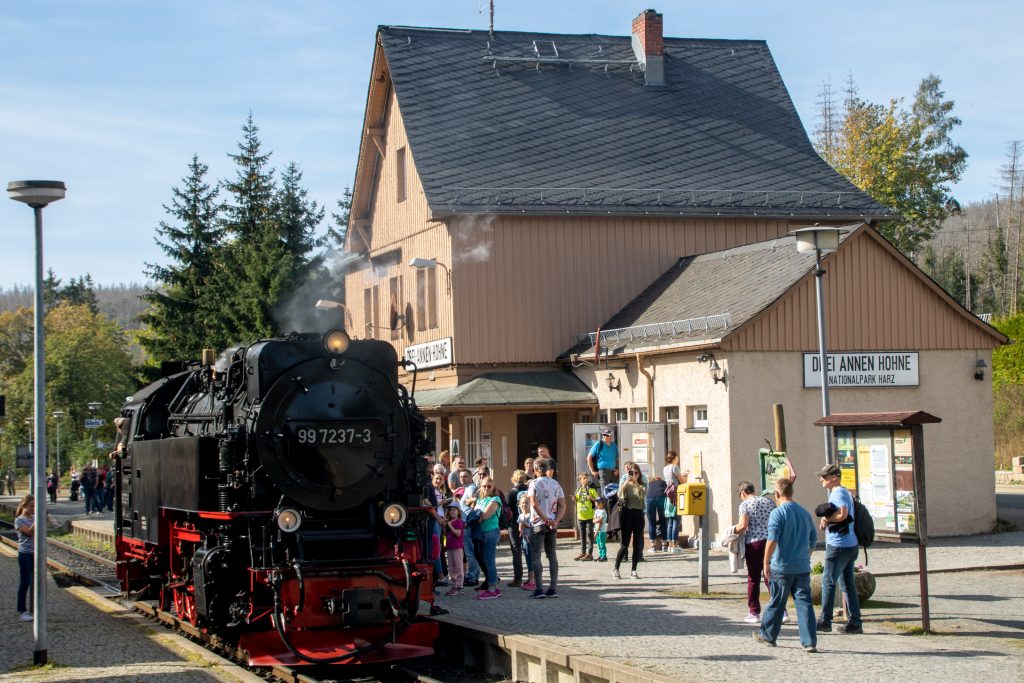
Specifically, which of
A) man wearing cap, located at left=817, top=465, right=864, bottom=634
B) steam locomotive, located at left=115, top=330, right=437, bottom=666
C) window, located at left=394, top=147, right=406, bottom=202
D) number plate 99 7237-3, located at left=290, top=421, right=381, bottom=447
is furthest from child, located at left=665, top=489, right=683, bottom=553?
window, located at left=394, top=147, right=406, bottom=202

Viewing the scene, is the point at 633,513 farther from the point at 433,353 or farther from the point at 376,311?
the point at 376,311

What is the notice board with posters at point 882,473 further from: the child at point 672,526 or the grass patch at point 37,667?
the grass patch at point 37,667

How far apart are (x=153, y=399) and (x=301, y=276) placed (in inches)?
913

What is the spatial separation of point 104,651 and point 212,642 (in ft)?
3.58

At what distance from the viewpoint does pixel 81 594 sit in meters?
18.8

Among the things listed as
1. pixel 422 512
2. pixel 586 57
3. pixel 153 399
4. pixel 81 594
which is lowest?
pixel 81 594

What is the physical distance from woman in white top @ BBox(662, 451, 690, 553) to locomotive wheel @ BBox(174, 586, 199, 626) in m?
8.30

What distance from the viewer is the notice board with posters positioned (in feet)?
45.2

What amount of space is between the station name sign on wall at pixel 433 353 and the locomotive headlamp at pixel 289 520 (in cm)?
1407

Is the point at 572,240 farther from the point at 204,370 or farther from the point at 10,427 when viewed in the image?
the point at 10,427

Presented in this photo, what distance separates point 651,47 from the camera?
31.0m

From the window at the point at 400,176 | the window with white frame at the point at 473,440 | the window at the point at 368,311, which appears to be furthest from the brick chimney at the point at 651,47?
the window with white frame at the point at 473,440

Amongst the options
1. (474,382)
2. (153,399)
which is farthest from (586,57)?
(153,399)

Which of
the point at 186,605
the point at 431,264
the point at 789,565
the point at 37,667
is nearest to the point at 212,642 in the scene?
the point at 186,605
